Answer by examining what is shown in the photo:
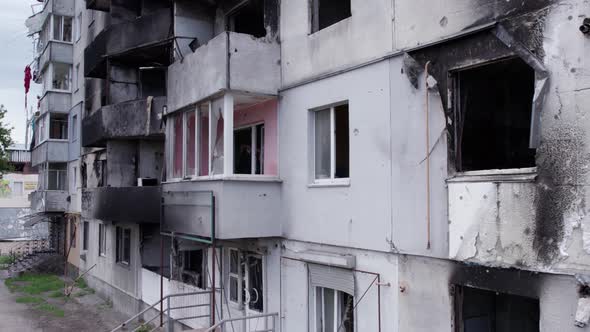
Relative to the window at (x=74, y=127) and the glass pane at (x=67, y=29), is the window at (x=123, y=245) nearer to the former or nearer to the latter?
the window at (x=74, y=127)

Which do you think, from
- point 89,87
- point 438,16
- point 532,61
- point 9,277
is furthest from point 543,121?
point 9,277

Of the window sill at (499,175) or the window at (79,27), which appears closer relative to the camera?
the window sill at (499,175)

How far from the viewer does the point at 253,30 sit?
12492mm

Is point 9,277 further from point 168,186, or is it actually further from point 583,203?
point 583,203

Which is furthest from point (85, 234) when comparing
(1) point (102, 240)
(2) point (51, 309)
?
(2) point (51, 309)

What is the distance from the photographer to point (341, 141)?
9039 millimetres

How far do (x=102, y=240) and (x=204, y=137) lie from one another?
12570 millimetres

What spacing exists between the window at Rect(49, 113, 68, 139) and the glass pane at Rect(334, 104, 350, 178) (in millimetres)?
23481

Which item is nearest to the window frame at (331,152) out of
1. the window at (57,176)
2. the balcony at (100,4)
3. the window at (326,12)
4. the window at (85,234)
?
the window at (326,12)

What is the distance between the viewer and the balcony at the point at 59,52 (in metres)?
27.8

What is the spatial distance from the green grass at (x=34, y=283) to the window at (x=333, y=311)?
59.8ft

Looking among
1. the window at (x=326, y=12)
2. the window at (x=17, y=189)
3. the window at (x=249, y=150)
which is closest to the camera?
the window at (x=326, y=12)

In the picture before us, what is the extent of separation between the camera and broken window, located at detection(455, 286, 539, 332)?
6934 mm

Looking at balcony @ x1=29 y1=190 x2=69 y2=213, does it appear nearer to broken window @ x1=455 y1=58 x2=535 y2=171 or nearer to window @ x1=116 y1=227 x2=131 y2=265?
window @ x1=116 y1=227 x2=131 y2=265
